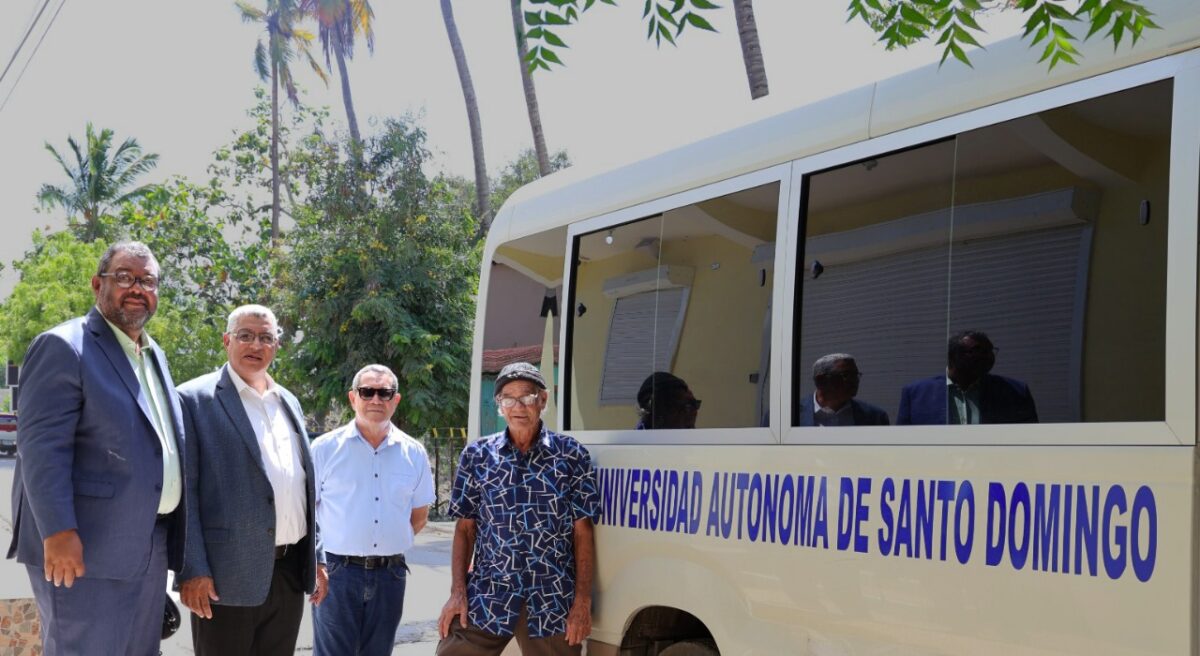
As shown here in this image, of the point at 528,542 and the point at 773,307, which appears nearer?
the point at 773,307

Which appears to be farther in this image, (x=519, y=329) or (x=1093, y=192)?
(x=519, y=329)

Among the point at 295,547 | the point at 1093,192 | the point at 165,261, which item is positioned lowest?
the point at 295,547

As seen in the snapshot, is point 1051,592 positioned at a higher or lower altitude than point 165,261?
lower

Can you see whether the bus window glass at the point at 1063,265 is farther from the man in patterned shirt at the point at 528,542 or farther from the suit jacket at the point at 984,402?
the man in patterned shirt at the point at 528,542

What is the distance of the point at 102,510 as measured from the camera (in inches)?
164

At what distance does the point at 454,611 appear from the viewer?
5105 millimetres

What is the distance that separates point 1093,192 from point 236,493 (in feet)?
10.7

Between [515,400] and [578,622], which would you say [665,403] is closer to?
[515,400]

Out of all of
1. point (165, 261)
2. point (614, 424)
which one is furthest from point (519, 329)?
point (165, 261)

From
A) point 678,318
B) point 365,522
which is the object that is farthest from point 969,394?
point 365,522

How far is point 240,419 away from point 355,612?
1373mm

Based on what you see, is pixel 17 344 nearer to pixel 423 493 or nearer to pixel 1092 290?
pixel 423 493


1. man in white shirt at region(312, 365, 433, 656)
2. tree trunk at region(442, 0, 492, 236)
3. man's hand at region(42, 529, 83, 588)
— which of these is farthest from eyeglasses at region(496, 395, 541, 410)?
tree trunk at region(442, 0, 492, 236)

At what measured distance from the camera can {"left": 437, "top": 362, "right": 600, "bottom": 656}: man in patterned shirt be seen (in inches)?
195
